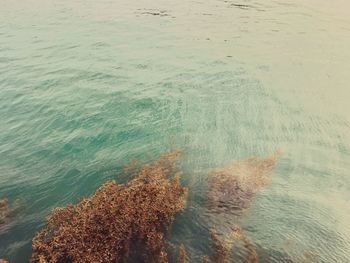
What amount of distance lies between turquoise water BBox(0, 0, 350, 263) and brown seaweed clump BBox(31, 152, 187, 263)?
422 mm

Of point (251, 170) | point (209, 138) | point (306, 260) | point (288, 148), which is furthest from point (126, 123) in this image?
point (306, 260)

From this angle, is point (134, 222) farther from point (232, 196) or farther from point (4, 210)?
point (4, 210)

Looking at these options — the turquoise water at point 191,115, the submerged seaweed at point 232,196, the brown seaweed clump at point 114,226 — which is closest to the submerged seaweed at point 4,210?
the turquoise water at point 191,115

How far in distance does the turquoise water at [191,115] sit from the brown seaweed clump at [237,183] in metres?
0.26

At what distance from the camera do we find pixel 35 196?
827 centimetres

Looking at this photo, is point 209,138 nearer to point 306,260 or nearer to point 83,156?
point 83,156

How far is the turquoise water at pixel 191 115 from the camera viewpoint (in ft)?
24.7

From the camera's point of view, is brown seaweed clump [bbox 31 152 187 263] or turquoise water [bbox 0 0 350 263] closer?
brown seaweed clump [bbox 31 152 187 263]

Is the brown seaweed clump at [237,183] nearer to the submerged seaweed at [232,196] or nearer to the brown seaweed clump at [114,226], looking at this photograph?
the submerged seaweed at [232,196]

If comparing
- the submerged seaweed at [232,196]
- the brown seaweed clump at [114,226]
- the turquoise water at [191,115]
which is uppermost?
the brown seaweed clump at [114,226]

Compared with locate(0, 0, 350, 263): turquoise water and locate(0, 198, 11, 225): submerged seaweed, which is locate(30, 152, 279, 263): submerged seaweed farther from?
locate(0, 0, 350, 263): turquoise water

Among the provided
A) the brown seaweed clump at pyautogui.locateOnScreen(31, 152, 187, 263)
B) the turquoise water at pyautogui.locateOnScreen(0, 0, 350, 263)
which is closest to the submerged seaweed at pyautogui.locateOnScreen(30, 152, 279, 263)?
the brown seaweed clump at pyautogui.locateOnScreen(31, 152, 187, 263)

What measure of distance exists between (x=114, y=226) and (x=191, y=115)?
5840 millimetres

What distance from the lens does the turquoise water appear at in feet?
24.7
